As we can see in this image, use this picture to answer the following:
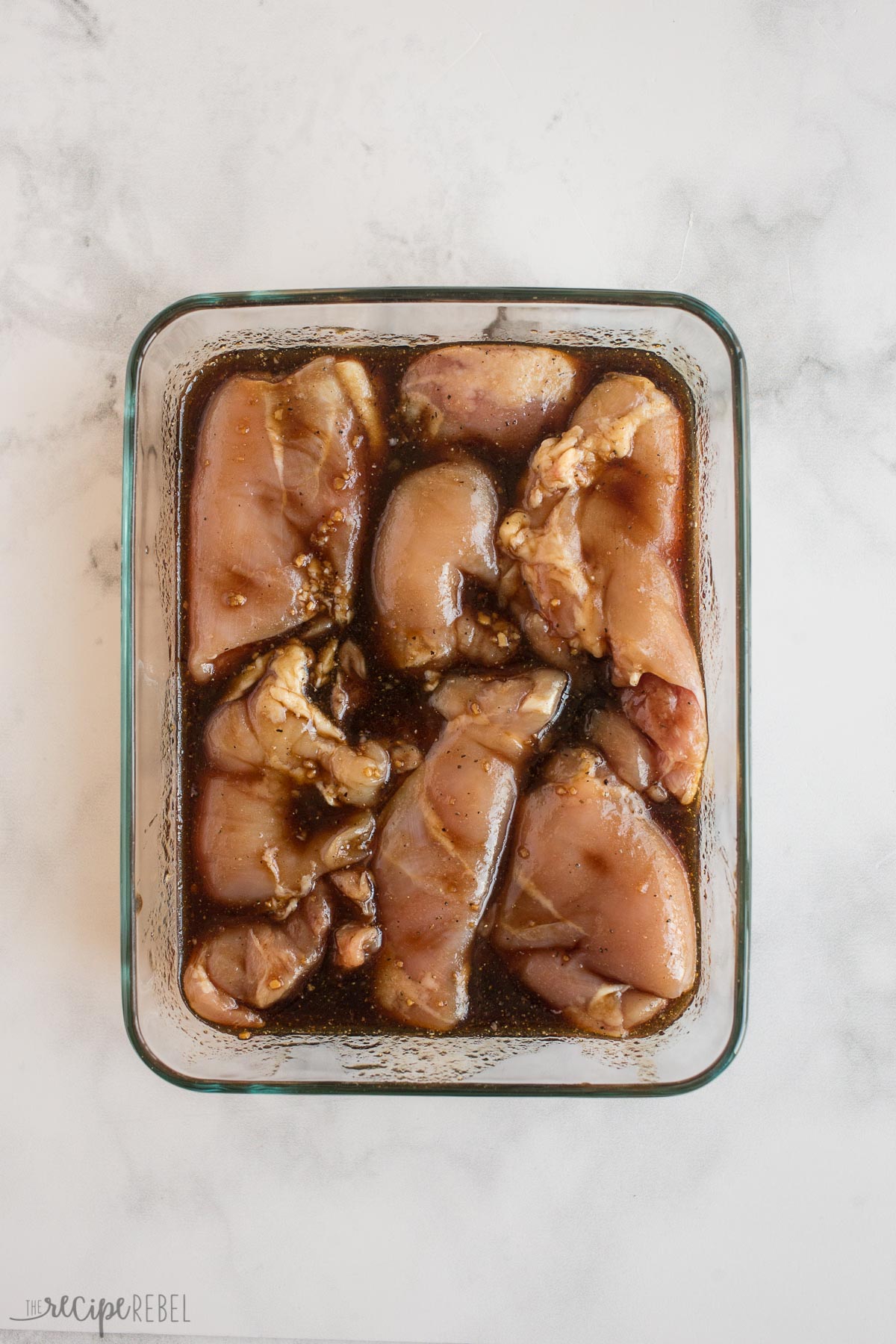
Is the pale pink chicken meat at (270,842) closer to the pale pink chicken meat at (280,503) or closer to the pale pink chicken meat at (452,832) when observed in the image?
the pale pink chicken meat at (452,832)

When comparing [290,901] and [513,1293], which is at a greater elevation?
[290,901]

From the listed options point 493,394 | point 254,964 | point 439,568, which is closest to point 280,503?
point 439,568

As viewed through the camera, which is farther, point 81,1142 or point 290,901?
point 81,1142

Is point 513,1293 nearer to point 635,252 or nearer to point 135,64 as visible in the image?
point 635,252

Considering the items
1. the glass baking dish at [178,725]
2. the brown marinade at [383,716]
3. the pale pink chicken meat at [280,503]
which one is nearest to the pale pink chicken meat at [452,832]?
the brown marinade at [383,716]

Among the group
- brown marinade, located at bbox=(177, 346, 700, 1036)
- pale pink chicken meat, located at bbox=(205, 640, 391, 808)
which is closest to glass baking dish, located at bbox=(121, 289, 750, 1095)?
brown marinade, located at bbox=(177, 346, 700, 1036)

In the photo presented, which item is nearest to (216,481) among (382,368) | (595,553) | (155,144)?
(382,368)

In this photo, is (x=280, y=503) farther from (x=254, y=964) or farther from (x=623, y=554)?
Result: (x=254, y=964)
